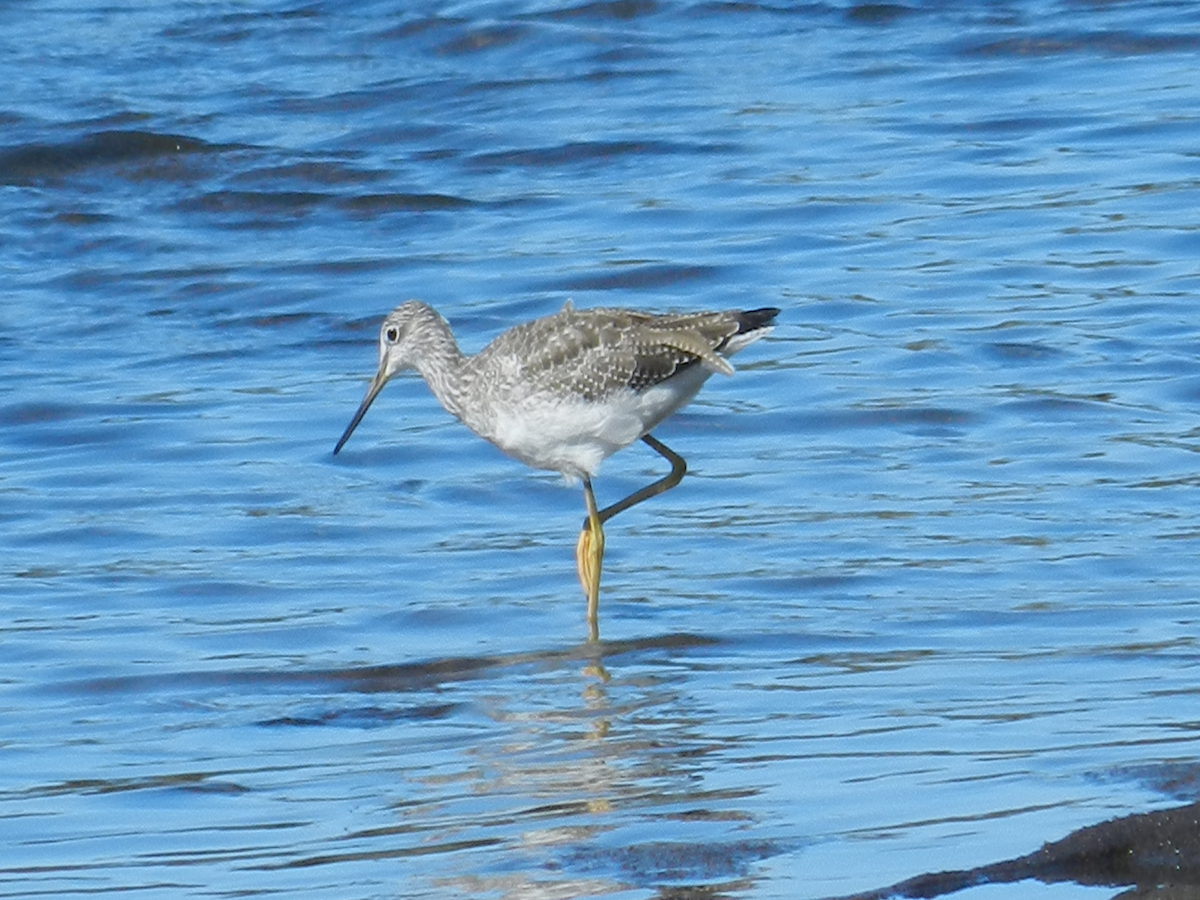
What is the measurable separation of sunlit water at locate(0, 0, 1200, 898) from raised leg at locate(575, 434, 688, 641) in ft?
0.38

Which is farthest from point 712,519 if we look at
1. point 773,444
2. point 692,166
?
point 692,166

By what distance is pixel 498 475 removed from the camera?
934 centimetres

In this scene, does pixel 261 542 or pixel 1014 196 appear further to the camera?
pixel 1014 196

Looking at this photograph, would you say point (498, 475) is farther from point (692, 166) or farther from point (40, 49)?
point (40, 49)

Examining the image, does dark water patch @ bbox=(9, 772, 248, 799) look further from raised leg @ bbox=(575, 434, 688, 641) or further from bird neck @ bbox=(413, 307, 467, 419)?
bird neck @ bbox=(413, 307, 467, 419)

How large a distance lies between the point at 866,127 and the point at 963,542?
7.24 meters

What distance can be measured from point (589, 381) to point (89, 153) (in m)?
8.40

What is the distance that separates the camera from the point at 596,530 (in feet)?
26.0

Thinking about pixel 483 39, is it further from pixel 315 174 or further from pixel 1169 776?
pixel 1169 776

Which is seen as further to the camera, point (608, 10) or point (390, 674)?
point (608, 10)

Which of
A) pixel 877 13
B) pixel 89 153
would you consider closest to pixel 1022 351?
pixel 89 153

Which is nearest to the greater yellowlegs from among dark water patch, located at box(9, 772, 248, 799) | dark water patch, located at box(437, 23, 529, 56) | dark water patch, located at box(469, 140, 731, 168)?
dark water patch, located at box(9, 772, 248, 799)

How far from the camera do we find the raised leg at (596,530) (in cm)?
753

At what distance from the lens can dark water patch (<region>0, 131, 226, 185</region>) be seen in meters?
15.2
